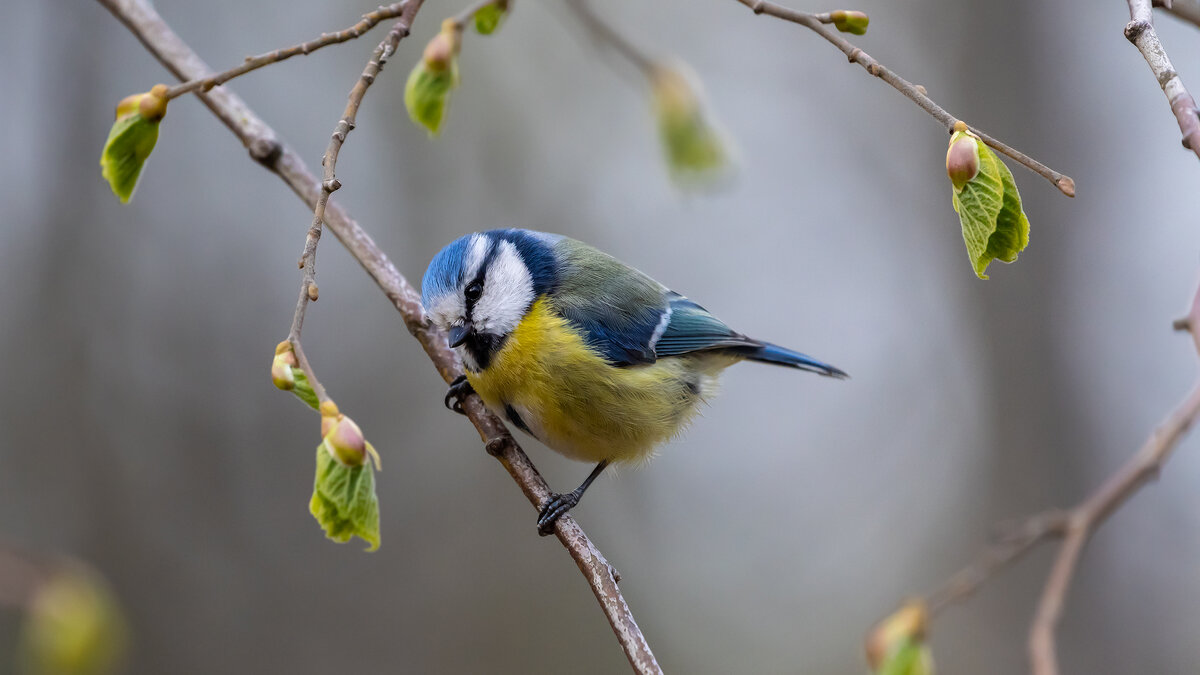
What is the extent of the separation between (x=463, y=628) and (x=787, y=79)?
388 cm

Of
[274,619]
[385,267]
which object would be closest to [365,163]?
[274,619]

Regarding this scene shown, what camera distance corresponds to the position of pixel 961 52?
5156 millimetres

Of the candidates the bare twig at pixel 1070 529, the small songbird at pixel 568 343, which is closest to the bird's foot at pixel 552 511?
the small songbird at pixel 568 343

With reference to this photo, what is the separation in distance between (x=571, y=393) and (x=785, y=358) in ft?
2.56

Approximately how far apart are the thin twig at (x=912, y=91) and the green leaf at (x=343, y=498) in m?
0.79

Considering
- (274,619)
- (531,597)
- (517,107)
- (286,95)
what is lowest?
(531,597)

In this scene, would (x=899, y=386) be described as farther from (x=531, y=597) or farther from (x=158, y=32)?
(x=158, y=32)

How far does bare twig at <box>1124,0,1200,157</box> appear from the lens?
938 mm

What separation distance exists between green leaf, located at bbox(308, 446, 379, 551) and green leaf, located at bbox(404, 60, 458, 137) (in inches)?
21.1

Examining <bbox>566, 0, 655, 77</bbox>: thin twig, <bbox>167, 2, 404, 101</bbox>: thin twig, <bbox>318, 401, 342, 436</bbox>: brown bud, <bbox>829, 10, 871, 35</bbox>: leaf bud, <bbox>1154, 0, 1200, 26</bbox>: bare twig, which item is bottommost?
<bbox>1154, 0, 1200, 26</bbox>: bare twig

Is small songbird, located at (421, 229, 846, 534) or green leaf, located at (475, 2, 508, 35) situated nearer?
green leaf, located at (475, 2, 508, 35)

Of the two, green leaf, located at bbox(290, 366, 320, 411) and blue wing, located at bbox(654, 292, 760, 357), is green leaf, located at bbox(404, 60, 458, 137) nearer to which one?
green leaf, located at bbox(290, 366, 320, 411)

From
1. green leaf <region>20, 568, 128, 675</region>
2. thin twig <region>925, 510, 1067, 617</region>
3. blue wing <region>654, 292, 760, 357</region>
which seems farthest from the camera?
blue wing <region>654, 292, 760, 357</region>

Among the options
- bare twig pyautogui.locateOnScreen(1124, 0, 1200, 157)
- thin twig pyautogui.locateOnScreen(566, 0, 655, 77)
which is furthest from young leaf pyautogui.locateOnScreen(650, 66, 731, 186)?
bare twig pyautogui.locateOnScreen(1124, 0, 1200, 157)
